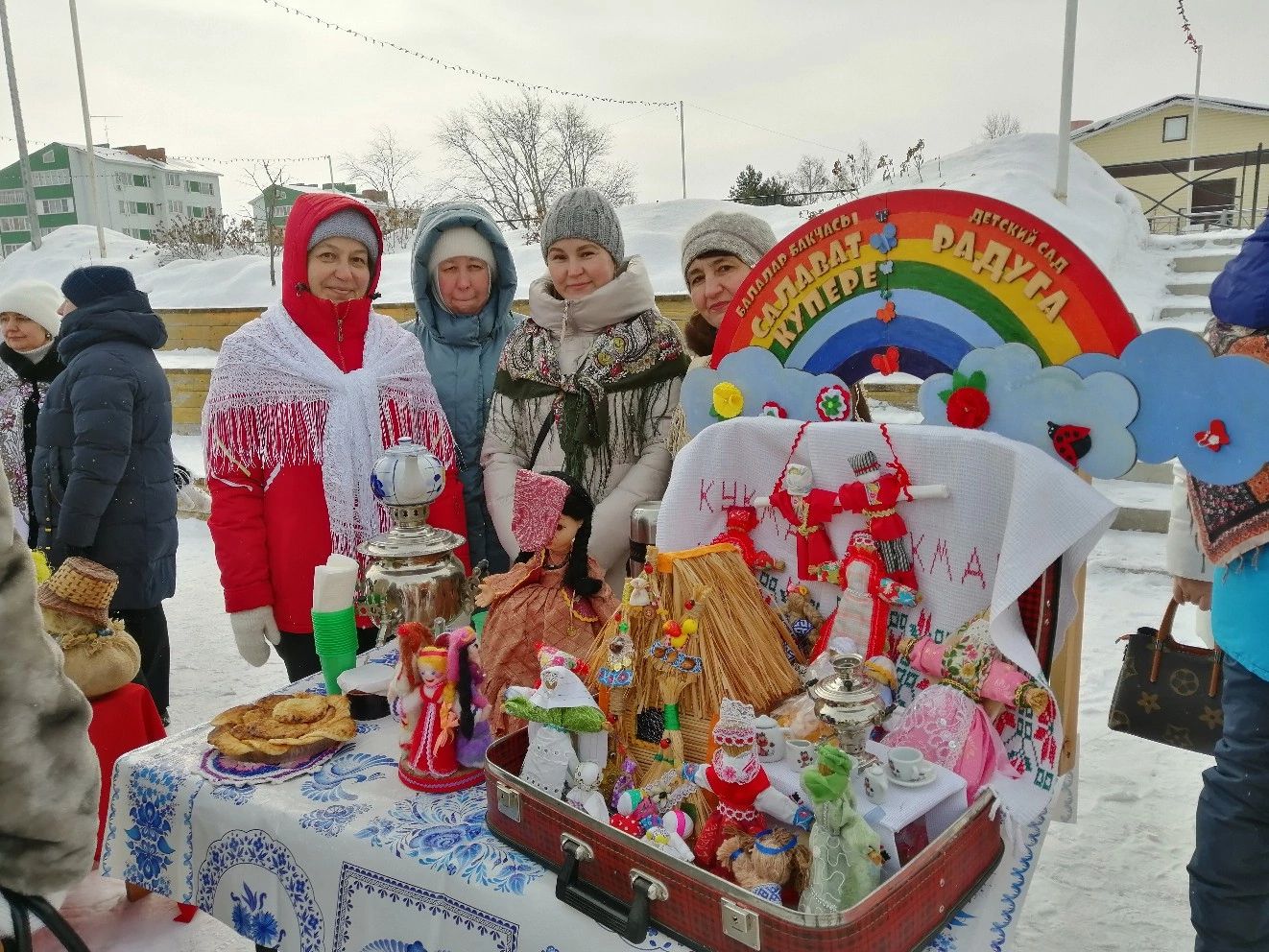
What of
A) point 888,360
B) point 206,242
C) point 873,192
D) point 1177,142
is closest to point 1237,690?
point 888,360

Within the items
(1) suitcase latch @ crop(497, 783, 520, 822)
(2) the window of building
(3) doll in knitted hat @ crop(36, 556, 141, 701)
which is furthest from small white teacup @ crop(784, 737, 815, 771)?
(2) the window of building

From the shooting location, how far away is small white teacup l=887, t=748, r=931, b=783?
117cm

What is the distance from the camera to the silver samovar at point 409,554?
168 cm

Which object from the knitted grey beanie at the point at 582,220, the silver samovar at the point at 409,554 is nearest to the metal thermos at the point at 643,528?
the silver samovar at the point at 409,554

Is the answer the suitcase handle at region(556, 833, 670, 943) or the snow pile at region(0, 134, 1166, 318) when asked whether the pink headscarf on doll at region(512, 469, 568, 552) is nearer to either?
the suitcase handle at region(556, 833, 670, 943)

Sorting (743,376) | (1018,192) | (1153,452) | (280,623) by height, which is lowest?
(280,623)

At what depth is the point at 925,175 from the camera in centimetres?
1074

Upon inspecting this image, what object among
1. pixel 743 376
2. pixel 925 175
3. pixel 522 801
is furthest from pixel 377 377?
pixel 925 175

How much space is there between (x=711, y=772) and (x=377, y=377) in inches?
63.1

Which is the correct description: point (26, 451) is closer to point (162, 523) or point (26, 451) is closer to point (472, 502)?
point (162, 523)

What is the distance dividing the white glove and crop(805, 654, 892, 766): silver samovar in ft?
5.28

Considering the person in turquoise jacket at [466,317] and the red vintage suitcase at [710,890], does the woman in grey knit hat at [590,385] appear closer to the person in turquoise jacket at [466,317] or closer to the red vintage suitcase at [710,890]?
the person in turquoise jacket at [466,317]

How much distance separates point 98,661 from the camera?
2.29m

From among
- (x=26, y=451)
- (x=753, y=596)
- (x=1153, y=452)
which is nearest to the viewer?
(x=1153, y=452)
